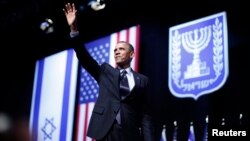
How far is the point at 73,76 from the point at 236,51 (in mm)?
2240

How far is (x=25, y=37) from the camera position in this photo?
20.9ft

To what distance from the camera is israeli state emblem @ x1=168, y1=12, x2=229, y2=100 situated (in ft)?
14.3

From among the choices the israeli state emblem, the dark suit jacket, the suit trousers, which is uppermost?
the israeli state emblem

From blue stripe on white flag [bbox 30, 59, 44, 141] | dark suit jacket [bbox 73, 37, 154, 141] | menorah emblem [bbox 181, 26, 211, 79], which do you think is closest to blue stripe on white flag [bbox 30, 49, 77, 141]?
blue stripe on white flag [bbox 30, 59, 44, 141]

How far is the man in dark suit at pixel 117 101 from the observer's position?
93.7 inches

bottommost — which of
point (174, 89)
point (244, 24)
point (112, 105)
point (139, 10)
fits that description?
point (112, 105)

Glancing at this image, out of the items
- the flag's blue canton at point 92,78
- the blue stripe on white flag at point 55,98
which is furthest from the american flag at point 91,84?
the blue stripe on white flag at point 55,98

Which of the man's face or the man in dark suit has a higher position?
the man's face

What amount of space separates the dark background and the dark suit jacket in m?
1.71

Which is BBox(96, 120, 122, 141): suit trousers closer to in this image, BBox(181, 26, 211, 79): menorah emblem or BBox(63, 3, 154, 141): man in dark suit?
BBox(63, 3, 154, 141): man in dark suit

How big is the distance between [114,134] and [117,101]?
201mm

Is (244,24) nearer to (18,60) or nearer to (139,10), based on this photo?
(139,10)

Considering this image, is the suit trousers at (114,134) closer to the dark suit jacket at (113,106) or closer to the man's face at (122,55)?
the dark suit jacket at (113,106)

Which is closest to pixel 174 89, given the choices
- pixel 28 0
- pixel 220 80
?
pixel 220 80
